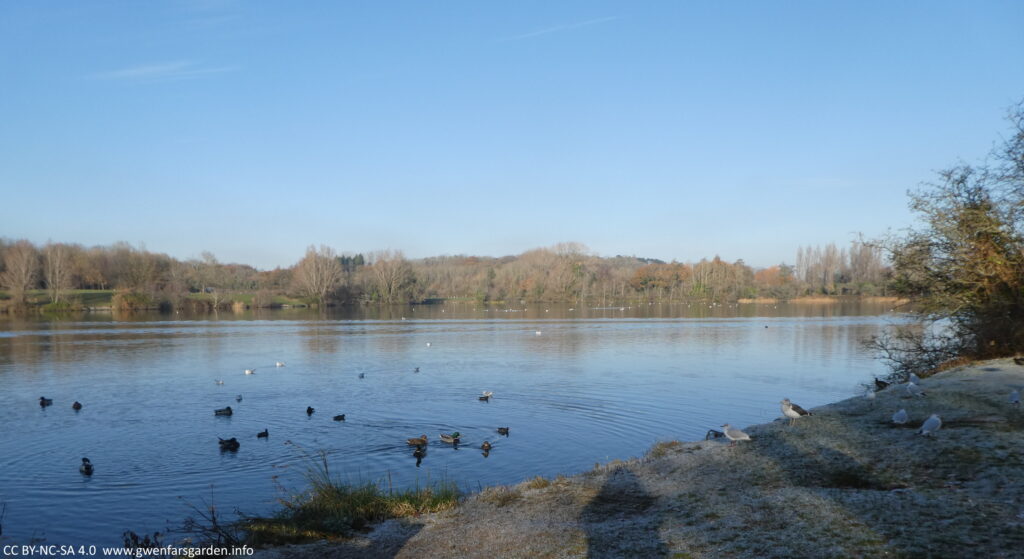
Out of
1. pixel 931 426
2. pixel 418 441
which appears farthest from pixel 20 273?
pixel 931 426

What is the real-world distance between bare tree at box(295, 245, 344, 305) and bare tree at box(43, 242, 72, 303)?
3174cm

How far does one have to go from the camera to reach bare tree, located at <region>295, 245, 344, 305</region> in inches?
4003

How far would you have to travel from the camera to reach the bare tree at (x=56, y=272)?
82375 millimetres

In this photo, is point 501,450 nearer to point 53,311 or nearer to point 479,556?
point 479,556

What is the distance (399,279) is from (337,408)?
92966mm

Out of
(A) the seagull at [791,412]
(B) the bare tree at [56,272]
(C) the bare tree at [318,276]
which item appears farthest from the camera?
(C) the bare tree at [318,276]

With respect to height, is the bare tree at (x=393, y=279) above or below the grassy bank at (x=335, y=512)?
above

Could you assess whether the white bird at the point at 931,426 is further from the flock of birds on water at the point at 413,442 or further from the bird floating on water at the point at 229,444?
the bird floating on water at the point at 229,444

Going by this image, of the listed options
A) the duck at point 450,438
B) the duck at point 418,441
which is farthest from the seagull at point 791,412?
the duck at point 418,441

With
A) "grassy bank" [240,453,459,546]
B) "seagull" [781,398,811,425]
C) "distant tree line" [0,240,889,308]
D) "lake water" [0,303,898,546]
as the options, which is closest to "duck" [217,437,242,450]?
"lake water" [0,303,898,546]

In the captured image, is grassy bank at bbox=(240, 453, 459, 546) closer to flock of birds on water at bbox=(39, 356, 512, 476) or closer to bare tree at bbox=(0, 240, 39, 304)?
flock of birds on water at bbox=(39, 356, 512, 476)

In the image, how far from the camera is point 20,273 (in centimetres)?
8019

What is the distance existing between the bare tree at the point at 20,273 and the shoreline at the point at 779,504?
89.4 metres

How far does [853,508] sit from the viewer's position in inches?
259
